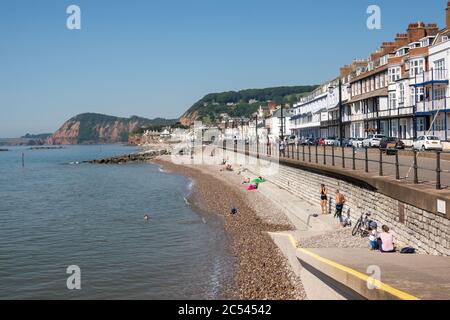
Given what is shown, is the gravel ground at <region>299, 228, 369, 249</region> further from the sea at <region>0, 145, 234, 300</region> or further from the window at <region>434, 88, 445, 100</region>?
the window at <region>434, 88, 445, 100</region>

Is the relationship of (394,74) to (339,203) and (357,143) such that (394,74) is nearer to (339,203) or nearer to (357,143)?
(357,143)

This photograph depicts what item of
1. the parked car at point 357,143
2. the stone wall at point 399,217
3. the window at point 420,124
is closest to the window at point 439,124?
the window at point 420,124

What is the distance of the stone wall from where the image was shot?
11.8 m

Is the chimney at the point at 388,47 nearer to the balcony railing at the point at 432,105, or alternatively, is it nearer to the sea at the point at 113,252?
the balcony railing at the point at 432,105

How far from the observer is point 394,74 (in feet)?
175

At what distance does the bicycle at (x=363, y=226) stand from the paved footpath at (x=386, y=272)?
3572 millimetres

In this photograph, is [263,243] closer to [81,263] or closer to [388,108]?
[81,263]

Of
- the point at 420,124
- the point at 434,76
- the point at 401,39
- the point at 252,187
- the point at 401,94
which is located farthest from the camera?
the point at 401,39

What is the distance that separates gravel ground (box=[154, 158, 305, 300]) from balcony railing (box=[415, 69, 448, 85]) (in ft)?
58.3

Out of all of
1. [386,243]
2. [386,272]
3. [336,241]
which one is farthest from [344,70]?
[386,272]

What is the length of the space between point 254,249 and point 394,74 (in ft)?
126

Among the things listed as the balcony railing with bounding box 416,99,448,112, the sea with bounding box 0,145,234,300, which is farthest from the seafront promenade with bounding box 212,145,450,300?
the balcony railing with bounding box 416,99,448,112

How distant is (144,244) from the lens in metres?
24.1
